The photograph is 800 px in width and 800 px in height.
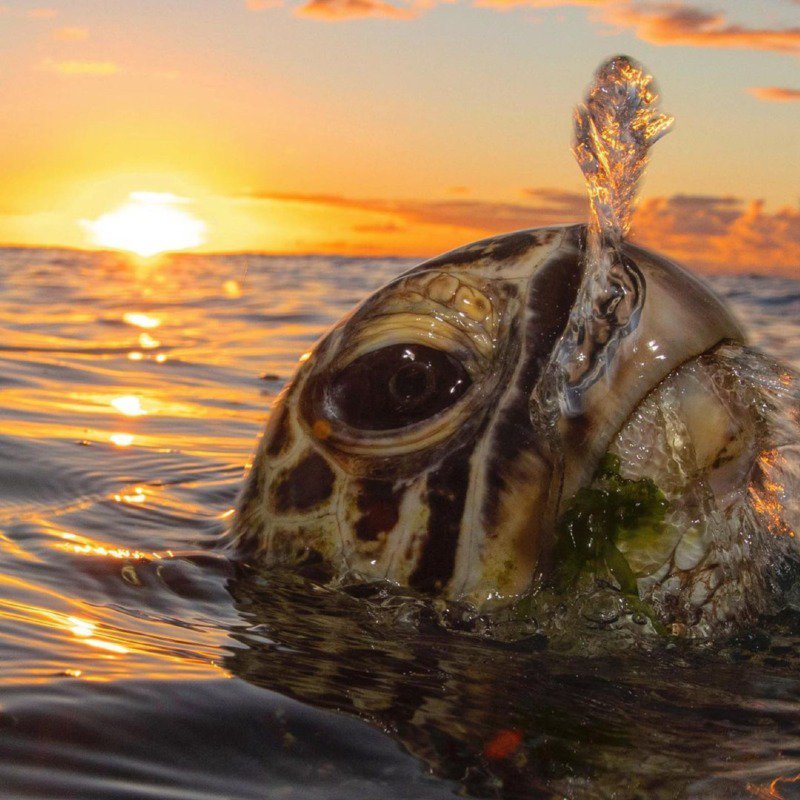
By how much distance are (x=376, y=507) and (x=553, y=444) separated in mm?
392

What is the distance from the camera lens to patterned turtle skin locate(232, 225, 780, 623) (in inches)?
90.9

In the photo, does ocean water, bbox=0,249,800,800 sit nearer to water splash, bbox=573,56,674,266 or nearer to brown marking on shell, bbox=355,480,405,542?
brown marking on shell, bbox=355,480,405,542

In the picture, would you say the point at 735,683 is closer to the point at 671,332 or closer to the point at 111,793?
the point at 671,332

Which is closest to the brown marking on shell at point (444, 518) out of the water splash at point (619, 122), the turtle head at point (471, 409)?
the turtle head at point (471, 409)

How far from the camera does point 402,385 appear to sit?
242cm

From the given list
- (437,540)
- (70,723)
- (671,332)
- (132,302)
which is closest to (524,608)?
(437,540)

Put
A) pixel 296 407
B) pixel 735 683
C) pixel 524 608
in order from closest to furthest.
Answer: pixel 735 683, pixel 524 608, pixel 296 407

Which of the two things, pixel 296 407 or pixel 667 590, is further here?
pixel 296 407

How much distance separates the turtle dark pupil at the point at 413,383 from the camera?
7.89 feet

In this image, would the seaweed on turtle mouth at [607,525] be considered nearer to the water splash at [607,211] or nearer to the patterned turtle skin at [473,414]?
the patterned turtle skin at [473,414]

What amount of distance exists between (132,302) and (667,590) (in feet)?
42.6

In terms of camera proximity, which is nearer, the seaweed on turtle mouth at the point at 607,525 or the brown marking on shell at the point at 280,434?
the seaweed on turtle mouth at the point at 607,525

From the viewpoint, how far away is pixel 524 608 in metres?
2.33

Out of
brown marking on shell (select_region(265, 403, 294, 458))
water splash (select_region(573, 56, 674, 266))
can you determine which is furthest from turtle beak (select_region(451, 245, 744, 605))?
water splash (select_region(573, 56, 674, 266))
